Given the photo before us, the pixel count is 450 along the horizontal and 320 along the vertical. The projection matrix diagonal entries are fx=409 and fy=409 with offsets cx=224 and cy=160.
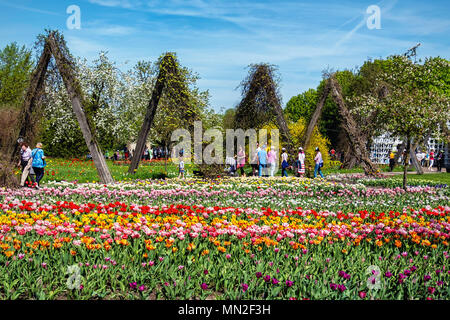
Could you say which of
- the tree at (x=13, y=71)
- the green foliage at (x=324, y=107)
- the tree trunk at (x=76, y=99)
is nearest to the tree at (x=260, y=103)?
the tree trunk at (x=76, y=99)

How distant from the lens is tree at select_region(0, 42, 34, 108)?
3694 cm

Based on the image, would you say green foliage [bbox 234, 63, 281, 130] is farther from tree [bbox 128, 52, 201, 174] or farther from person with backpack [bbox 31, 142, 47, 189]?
person with backpack [bbox 31, 142, 47, 189]

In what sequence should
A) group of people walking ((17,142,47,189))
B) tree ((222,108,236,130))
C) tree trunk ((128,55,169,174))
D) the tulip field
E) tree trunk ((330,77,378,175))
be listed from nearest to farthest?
1. the tulip field
2. group of people walking ((17,142,47,189))
3. tree trunk ((128,55,169,174))
4. tree trunk ((330,77,378,175))
5. tree ((222,108,236,130))

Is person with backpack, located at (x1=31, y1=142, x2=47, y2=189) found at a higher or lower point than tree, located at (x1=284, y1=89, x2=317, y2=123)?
lower

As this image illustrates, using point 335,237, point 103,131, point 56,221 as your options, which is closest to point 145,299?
point 56,221

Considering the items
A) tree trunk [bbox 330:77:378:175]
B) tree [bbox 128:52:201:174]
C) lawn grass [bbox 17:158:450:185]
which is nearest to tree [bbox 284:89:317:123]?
lawn grass [bbox 17:158:450:185]

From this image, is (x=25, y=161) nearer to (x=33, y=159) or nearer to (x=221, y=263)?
(x=33, y=159)

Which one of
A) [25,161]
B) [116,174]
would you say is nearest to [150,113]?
[116,174]

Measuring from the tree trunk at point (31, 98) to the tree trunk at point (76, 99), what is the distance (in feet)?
1.16

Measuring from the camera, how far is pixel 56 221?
5.49 metres

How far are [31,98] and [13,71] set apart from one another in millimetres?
29928

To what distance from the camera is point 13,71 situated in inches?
1512

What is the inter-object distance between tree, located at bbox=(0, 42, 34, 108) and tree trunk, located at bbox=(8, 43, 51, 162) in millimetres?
26339

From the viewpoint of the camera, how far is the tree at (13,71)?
121 feet
